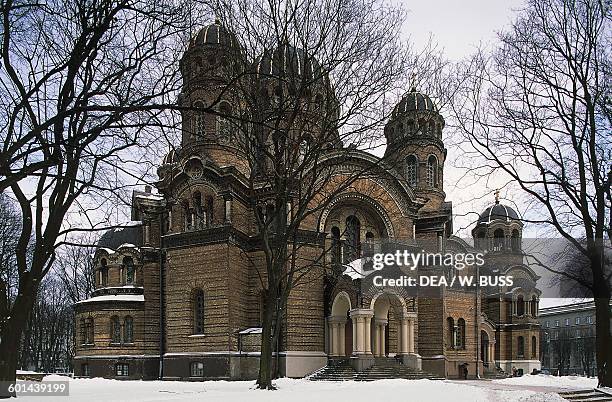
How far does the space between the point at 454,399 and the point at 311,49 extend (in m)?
9.12

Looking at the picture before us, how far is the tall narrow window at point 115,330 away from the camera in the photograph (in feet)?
110

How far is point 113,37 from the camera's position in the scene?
41.1 ft

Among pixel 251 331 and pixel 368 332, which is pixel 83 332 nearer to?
pixel 251 331

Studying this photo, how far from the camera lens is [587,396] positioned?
63.1 ft

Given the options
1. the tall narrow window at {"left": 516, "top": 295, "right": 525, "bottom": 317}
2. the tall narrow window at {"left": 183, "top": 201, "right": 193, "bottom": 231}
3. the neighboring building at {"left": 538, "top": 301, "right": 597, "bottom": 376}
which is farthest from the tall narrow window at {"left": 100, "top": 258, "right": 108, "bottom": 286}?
the neighboring building at {"left": 538, "top": 301, "right": 597, "bottom": 376}

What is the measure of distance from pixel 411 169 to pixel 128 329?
57.6 ft

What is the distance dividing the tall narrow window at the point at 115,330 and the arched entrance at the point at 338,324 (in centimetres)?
1065

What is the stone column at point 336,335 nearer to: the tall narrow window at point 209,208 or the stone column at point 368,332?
the stone column at point 368,332

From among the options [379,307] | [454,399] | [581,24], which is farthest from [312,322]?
[581,24]

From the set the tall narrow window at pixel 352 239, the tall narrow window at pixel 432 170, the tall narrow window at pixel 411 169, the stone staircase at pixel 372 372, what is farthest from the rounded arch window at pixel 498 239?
the stone staircase at pixel 372 372

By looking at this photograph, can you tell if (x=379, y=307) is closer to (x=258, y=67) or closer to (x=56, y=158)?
(x=258, y=67)

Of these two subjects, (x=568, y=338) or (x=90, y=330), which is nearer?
(x=90, y=330)

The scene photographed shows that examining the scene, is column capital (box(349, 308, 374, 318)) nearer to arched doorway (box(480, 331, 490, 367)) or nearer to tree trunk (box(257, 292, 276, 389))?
tree trunk (box(257, 292, 276, 389))

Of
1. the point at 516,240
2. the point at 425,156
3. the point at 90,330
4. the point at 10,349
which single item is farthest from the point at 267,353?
the point at 516,240
